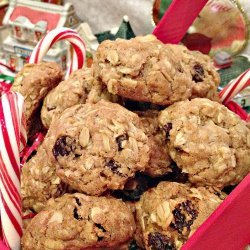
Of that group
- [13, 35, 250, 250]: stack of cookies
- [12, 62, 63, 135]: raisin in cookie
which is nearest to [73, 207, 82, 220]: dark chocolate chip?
[13, 35, 250, 250]: stack of cookies

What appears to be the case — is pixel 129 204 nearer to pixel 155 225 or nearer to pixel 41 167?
pixel 155 225

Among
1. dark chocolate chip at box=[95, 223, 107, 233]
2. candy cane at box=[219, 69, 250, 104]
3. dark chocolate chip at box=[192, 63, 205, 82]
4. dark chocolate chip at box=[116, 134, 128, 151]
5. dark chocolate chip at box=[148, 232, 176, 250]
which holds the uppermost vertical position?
dark chocolate chip at box=[192, 63, 205, 82]

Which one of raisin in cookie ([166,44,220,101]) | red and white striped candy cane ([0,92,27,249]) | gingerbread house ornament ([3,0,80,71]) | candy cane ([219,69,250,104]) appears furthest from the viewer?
gingerbread house ornament ([3,0,80,71])

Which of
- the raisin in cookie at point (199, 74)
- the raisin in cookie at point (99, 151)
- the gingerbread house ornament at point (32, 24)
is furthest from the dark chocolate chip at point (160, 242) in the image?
the gingerbread house ornament at point (32, 24)

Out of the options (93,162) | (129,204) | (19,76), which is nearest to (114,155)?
(93,162)

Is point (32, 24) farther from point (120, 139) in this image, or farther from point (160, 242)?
point (160, 242)

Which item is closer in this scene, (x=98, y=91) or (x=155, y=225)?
(x=155, y=225)

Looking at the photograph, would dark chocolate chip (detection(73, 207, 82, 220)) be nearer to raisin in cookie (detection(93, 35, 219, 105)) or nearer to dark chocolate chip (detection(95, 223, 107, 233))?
dark chocolate chip (detection(95, 223, 107, 233))
